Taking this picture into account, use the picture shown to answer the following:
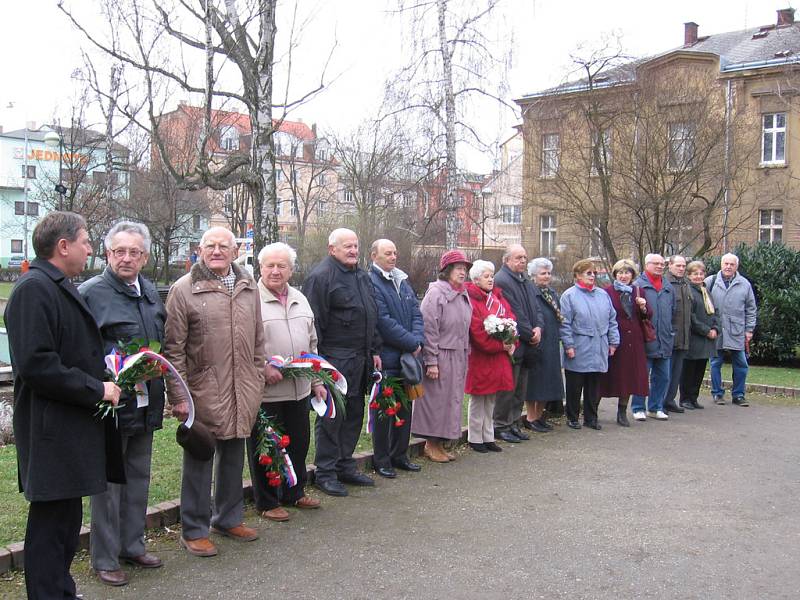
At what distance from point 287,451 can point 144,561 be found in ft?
4.87

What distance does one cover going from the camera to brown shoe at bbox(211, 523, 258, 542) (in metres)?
5.62

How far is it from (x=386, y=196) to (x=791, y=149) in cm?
1633

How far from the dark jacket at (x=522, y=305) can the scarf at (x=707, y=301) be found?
347 cm

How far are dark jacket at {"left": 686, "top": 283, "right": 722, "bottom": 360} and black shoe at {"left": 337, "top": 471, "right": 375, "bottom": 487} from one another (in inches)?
241

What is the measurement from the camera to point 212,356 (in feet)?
17.5

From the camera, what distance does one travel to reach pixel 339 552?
17.8 ft

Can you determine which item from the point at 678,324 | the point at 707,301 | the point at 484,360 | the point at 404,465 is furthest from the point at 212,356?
the point at 707,301

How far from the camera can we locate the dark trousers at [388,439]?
7480 mm

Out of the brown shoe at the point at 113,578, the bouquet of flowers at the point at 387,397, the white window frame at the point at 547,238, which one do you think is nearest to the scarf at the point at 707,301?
the bouquet of flowers at the point at 387,397

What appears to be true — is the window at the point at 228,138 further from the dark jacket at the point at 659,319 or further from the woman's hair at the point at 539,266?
the woman's hair at the point at 539,266

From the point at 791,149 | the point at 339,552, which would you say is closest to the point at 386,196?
the point at 791,149

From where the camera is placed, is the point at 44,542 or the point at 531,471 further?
the point at 531,471

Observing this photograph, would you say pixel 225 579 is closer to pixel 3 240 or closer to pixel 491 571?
pixel 491 571

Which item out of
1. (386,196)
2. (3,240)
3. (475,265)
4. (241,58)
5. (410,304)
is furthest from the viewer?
(3,240)
